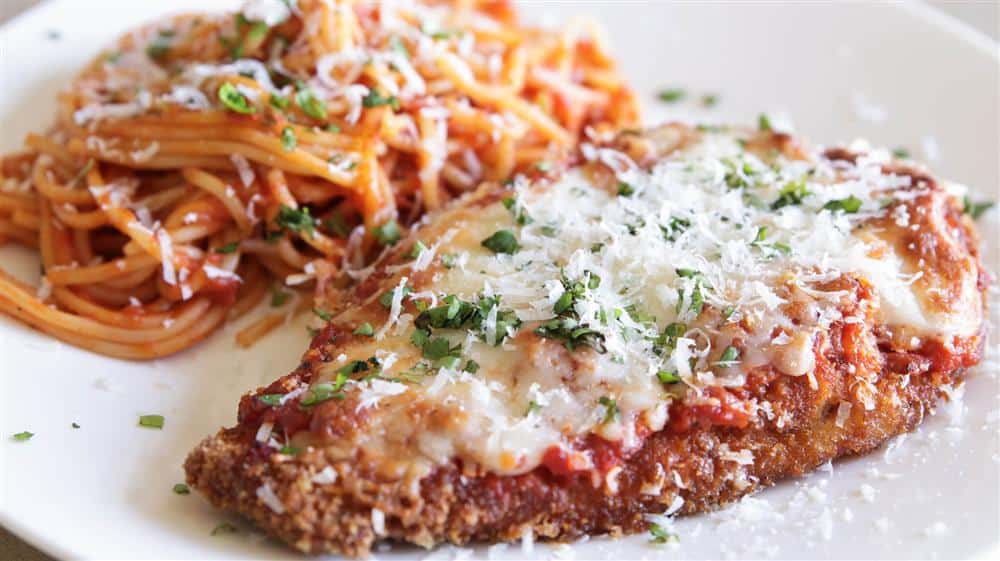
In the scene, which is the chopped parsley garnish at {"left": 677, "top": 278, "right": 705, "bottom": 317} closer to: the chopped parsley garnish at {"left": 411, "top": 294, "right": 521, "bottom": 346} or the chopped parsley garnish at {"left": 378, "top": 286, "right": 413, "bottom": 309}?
the chopped parsley garnish at {"left": 411, "top": 294, "right": 521, "bottom": 346}

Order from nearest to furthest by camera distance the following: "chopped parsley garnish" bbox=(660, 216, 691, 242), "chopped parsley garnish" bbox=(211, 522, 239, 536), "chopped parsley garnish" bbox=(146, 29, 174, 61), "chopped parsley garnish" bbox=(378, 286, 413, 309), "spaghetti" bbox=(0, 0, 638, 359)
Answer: "chopped parsley garnish" bbox=(211, 522, 239, 536) < "chopped parsley garnish" bbox=(378, 286, 413, 309) < "chopped parsley garnish" bbox=(660, 216, 691, 242) < "spaghetti" bbox=(0, 0, 638, 359) < "chopped parsley garnish" bbox=(146, 29, 174, 61)

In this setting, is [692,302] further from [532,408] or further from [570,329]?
[532,408]

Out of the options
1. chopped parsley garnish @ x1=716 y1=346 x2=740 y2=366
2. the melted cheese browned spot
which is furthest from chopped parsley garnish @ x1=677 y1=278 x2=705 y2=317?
chopped parsley garnish @ x1=716 y1=346 x2=740 y2=366

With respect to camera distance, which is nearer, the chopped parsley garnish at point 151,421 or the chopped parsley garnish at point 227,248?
the chopped parsley garnish at point 151,421

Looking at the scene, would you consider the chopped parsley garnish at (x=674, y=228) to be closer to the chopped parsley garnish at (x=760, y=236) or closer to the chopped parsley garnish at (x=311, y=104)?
the chopped parsley garnish at (x=760, y=236)

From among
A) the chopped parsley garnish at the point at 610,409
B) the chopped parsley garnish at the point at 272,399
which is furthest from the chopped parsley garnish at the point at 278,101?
the chopped parsley garnish at the point at 610,409

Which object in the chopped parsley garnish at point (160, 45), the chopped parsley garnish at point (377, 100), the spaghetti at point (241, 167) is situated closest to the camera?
the spaghetti at point (241, 167)

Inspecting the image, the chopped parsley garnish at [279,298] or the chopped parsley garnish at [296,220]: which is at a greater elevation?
the chopped parsley garnish at [296,220]
